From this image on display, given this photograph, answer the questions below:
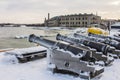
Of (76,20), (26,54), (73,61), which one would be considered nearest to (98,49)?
(73,61)

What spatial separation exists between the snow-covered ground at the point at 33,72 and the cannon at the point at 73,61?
183 mm

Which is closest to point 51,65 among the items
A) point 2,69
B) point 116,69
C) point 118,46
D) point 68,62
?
point 68,62

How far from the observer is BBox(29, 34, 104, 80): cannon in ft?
16.0

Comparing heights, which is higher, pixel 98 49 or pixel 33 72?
pixel 98 49

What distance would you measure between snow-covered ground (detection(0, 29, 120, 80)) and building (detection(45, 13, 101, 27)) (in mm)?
81614

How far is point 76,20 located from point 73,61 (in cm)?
8744

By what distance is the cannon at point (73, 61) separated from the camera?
4.89 m

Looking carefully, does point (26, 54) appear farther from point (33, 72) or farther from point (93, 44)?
point (93, 44)

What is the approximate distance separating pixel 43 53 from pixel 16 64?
5.03 feet

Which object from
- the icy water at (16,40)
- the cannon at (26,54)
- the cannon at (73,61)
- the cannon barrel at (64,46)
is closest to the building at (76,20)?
the icy water at (16,40)

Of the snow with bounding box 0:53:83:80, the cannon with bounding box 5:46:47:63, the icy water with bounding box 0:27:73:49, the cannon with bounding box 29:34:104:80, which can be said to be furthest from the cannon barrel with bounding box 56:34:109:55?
the icy water with bounding box 0:27:73:49

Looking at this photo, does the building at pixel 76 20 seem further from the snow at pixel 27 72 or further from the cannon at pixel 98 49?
the snow at pixel 27 72

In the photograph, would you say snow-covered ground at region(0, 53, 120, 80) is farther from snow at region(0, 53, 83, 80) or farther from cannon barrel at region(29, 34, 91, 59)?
cannon barrel at region(29, 34, 91, 59)

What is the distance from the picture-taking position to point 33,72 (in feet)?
18.0
